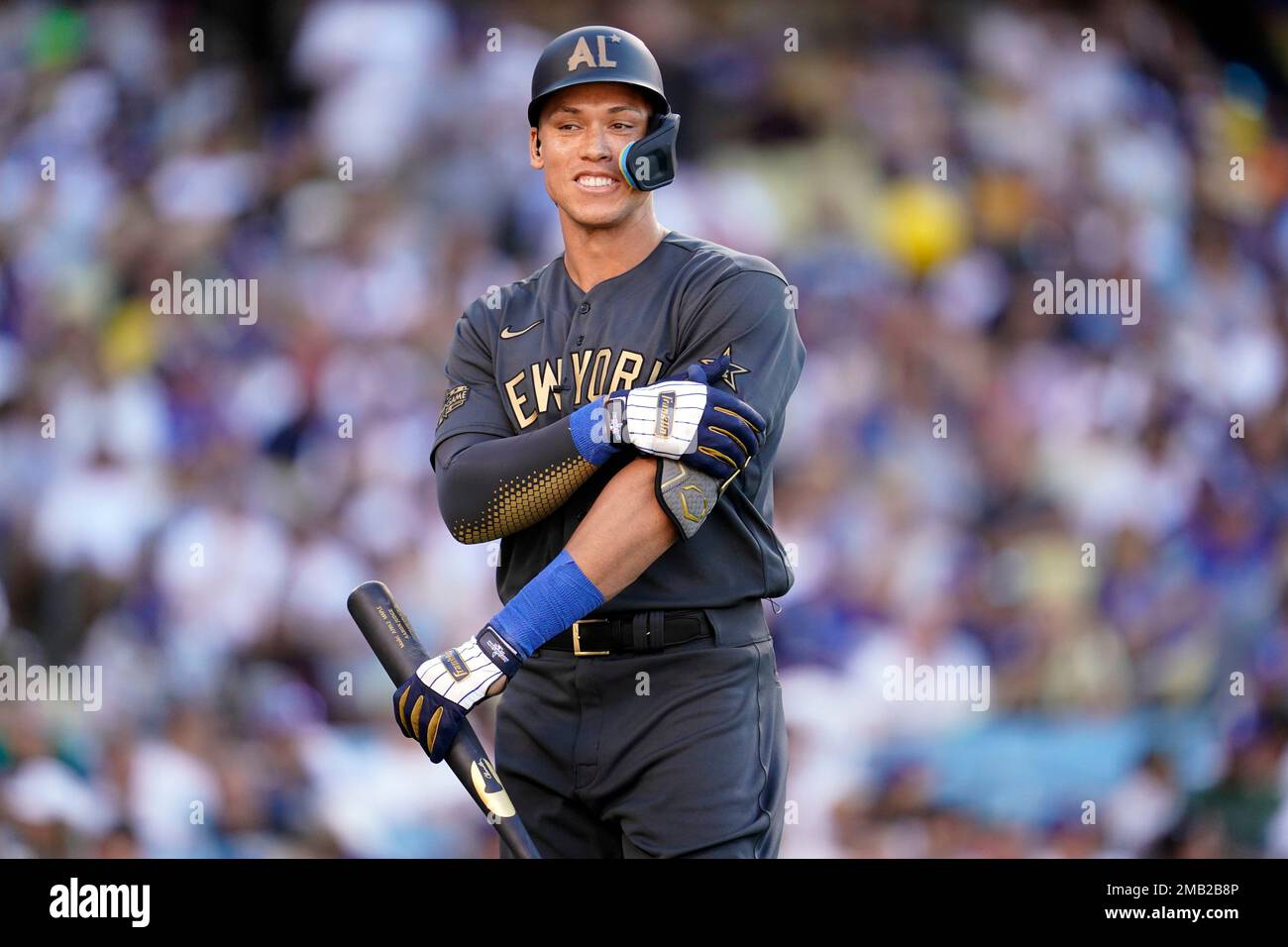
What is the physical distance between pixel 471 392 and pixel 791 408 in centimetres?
279

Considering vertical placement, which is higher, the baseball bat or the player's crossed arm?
the player's crossed arm

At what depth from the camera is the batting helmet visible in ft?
7.01

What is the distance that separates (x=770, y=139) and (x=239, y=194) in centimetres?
196

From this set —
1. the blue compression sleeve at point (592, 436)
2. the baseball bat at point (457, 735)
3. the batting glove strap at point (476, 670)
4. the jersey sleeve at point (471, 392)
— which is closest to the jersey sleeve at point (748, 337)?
the blue compression sleeve at point (592, 436)

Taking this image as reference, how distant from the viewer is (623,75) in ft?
7.03

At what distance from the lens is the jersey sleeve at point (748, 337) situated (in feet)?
6.83

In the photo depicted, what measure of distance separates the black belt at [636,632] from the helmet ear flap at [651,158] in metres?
0.66

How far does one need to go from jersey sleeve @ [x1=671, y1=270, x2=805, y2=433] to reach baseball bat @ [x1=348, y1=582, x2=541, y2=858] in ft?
1.99

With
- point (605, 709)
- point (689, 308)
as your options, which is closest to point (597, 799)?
point (605, 709)

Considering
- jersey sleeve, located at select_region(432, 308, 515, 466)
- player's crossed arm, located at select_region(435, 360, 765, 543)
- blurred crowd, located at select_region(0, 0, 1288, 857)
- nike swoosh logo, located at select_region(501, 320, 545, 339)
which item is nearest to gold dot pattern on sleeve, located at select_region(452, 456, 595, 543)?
player's crossed arm, located at select_region(435, 360, 765, 543)

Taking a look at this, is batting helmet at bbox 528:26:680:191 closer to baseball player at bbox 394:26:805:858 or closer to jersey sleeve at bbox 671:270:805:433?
baseball player at bbox 394:26:805:858

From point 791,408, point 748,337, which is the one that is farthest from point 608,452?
point 791,408

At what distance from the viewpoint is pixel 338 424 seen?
4.90 meters

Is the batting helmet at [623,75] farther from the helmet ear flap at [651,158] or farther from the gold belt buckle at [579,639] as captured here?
the gold belt buckle at [579,639]
